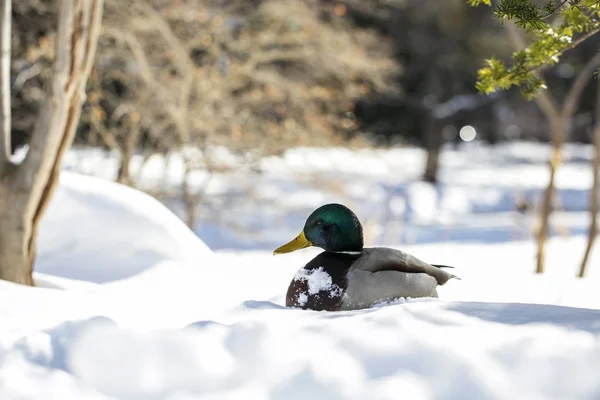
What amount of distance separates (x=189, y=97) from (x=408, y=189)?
763 centimetres

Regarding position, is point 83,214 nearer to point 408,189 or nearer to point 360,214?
A: point 360,214

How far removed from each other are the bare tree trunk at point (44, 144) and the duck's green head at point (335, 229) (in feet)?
6.24

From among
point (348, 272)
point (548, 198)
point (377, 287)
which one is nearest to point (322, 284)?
point (348, 272)

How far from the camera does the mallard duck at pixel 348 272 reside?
2.96 m

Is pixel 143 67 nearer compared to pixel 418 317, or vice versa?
pixel 418 317

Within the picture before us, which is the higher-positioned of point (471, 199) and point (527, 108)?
point (527, 108)

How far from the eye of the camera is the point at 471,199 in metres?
17.2

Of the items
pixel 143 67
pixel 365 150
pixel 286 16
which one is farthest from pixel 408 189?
pixel 143 67

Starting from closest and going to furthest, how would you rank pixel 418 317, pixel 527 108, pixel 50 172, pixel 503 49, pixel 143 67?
pixel 418 317
pixel 50 172
pixel 143 67
pixel 503 49
pixel 527 108

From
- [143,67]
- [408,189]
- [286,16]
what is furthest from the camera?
[408,189]

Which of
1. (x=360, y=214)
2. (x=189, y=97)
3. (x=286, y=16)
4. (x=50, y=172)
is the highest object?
(x=286, y=16)

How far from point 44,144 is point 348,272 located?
2206 mm

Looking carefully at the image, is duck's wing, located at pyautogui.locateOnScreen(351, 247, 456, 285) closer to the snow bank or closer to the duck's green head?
the duck's green head

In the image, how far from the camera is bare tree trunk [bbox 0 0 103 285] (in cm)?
429
